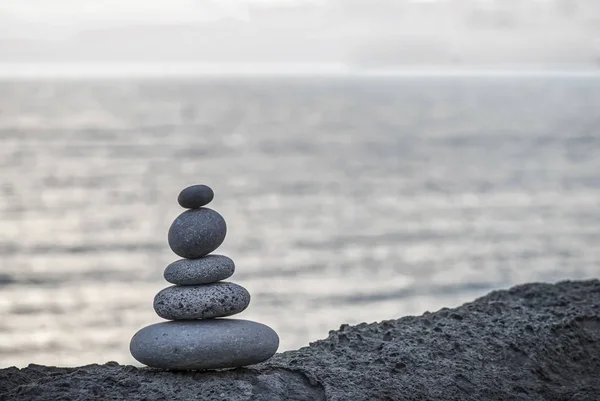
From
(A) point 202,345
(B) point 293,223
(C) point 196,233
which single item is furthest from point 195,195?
(B) point 293,223

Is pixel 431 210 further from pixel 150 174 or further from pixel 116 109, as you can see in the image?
pixel 116 109

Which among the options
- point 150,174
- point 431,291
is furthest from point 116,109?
point 431,291

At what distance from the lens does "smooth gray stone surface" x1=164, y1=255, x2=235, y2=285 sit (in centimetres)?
634

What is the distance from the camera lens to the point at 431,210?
23266 millimetres

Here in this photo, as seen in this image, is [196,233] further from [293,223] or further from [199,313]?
[293,223]

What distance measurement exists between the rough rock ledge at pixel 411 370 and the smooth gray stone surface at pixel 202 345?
5.0 inches

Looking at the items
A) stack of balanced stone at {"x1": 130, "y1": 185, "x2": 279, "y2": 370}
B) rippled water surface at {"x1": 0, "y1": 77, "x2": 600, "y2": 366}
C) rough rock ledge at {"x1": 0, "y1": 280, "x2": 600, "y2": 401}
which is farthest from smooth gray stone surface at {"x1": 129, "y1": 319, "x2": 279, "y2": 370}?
rippled water surface at {"x1": 0, "y1": 77, "x2": 600, "y2": 366}

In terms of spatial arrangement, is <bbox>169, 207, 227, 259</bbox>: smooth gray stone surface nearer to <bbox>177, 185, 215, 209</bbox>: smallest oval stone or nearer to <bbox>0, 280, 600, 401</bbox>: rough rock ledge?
<bbox>177, 185, 215, 209</bbox>: smallest oval stone

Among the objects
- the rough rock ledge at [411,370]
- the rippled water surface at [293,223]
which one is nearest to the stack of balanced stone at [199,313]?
the rough rock ledge at [411,370]

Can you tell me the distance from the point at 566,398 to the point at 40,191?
880 inches

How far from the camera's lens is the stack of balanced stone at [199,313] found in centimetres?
621

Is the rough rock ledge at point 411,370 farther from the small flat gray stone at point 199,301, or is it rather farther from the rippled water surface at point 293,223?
the rippled water surface at point 293,223

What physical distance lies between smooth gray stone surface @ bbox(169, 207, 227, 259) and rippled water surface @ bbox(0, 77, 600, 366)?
4.99 metres

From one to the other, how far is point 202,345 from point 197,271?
497 millimetres
